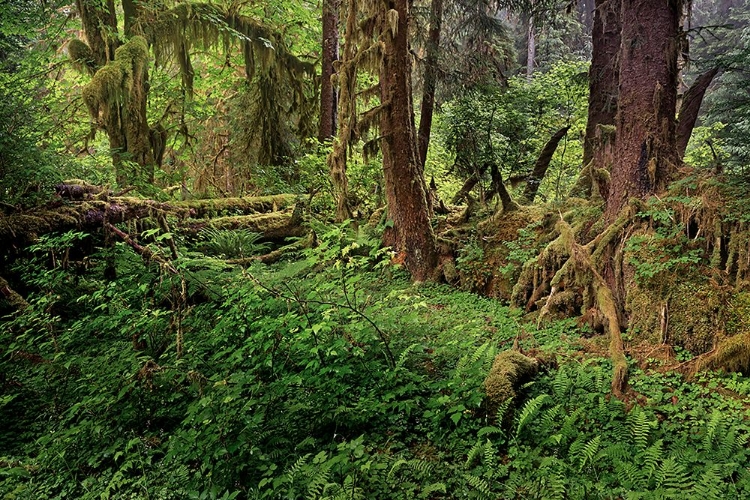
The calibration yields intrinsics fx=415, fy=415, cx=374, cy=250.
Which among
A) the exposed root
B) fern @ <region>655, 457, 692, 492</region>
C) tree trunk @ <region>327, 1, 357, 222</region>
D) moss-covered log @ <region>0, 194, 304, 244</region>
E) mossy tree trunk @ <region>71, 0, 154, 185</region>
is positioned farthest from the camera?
mossy tree trunk @ <region>71, 0, 154, 185</region>

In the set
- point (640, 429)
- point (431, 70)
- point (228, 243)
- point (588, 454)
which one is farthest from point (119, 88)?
point (640, 429)

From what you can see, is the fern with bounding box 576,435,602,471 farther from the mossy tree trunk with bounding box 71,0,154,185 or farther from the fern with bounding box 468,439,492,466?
the mossy tree trunk with bounding box 71,0,154,185

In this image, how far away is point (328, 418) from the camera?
11.0 ft

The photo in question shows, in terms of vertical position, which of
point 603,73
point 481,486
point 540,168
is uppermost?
point 603,73

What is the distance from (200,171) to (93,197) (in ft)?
28.5

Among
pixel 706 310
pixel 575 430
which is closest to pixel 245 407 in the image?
pixel 575 430

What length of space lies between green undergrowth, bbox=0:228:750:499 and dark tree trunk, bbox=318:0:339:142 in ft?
25.3

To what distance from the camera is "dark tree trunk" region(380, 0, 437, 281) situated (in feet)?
23.2

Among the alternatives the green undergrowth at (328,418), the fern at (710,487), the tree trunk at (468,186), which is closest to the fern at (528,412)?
the green undergrowth at (328,418)

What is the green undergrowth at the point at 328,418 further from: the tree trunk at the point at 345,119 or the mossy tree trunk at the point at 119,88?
the mossy tree trunk at the point at 119,88

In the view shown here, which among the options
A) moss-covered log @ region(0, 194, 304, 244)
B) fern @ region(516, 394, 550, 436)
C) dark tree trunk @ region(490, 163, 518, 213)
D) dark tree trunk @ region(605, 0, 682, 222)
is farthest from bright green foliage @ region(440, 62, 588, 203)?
fern @ region(516, 394, 550, 436)

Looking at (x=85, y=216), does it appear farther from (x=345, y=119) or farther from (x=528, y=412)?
(x=528, y=412)

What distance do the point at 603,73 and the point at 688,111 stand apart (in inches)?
70.5

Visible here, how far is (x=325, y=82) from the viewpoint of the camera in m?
11.5
